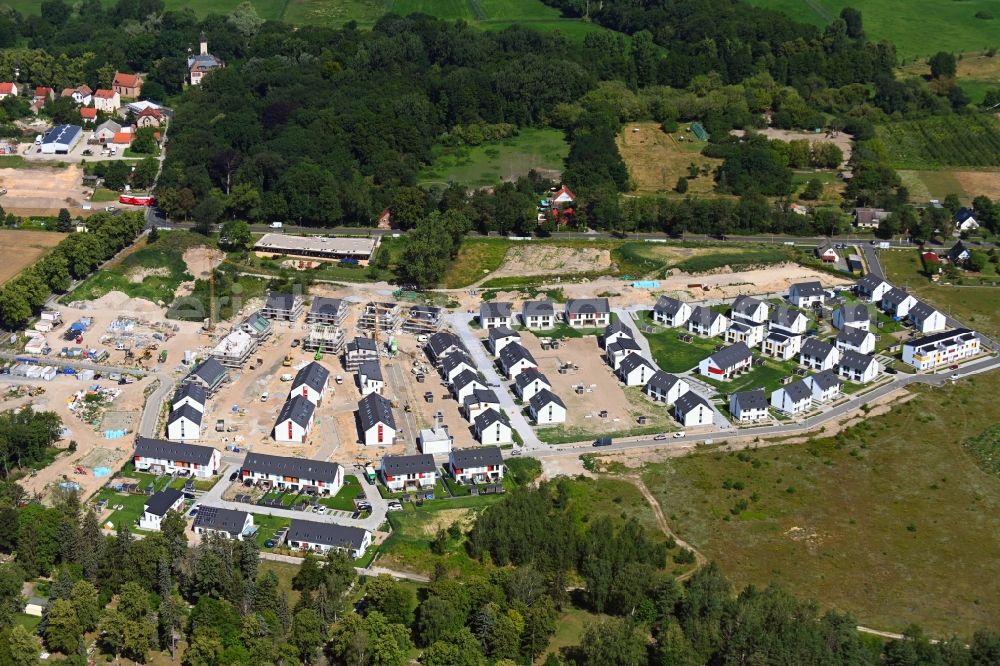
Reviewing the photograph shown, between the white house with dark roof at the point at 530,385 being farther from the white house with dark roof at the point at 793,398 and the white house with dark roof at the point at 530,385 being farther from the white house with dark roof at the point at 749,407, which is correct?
the white house with dark roof at the point at 793,398

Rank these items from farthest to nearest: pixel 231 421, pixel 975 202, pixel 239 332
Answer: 1. pixel 975 202
2. pixel 239 332
3. pixel 231 421

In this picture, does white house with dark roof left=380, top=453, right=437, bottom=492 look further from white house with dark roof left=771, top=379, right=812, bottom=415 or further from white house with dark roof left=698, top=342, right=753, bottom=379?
white house with dark roof left=771, top=379, right=812, bottom=415

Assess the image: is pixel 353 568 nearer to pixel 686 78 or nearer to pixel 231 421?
pixel 231 421

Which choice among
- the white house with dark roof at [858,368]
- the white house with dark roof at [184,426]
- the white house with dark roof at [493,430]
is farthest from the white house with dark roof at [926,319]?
the white house with dark roof at [184,426]

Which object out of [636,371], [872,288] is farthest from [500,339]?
[872,288]

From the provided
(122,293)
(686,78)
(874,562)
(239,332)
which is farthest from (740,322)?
(686,78)

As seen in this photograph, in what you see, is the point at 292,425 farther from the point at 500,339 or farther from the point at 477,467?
the point at 500,339
